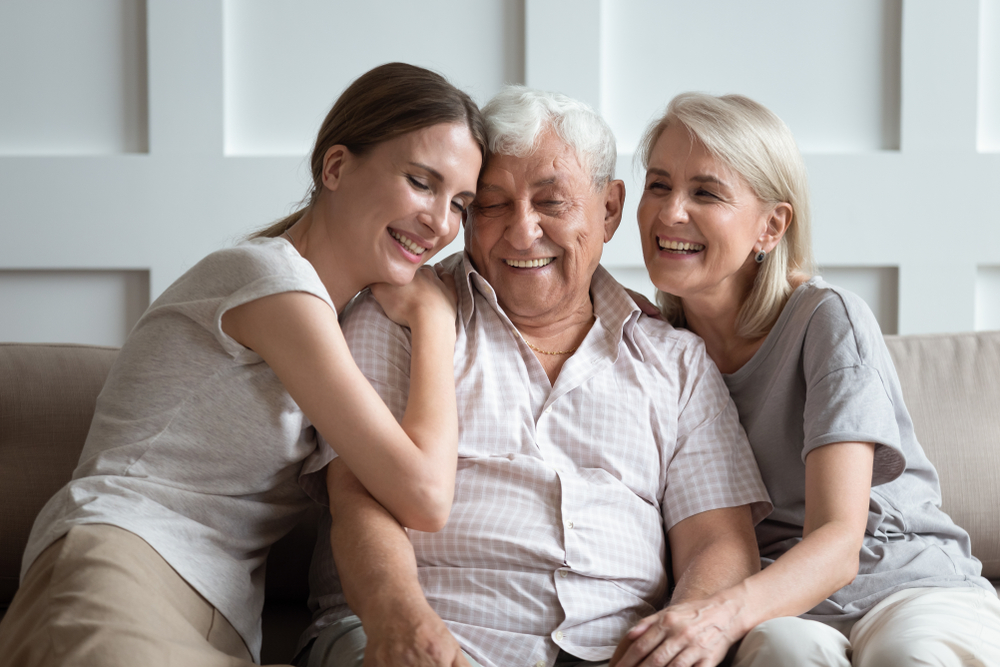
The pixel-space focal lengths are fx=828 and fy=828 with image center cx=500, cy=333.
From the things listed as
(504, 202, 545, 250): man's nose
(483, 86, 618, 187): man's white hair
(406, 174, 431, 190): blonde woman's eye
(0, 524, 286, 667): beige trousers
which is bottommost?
(0, 524, 286, 667): beige trousers

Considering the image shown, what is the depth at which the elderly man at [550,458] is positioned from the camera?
1.37 metres

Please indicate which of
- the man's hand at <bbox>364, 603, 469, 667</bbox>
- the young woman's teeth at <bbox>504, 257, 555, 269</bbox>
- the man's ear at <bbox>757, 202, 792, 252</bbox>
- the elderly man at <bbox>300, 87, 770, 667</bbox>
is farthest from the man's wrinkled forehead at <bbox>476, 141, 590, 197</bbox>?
the man's hand at <bbox>364, 603, 469, 667</bbox>

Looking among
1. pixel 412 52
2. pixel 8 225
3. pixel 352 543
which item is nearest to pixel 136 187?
pixel 8 225

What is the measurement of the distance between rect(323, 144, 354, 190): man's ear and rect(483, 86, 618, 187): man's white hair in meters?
0.28

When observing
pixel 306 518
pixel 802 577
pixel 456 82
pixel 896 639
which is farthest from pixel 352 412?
pixel 456 82

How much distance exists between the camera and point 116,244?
2.31m

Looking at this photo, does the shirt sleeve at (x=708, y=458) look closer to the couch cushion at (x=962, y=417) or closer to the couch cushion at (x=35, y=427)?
the couch cushion at (x=962, y=417)

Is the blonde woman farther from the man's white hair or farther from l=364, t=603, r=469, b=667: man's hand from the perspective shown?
l=364, t=603, r=469, b=667: man's hand

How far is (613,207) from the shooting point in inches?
69.6

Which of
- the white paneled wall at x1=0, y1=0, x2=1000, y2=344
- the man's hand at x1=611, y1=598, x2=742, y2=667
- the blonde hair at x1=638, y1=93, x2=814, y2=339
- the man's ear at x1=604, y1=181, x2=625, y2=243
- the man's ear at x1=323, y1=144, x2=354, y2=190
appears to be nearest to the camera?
the man's hand at x1=611, y1=598, x2=742, y2=667

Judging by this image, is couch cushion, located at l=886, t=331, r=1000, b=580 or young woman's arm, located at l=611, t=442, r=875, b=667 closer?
young woman's arm, located at l=611, t=442, r=875, b=667

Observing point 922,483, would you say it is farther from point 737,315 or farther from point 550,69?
point 550,69

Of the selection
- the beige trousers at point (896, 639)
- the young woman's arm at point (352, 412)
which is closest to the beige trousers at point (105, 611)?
the young woman's arm at point (352, 412)

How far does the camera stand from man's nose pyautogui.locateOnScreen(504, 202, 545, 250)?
1.58 m
